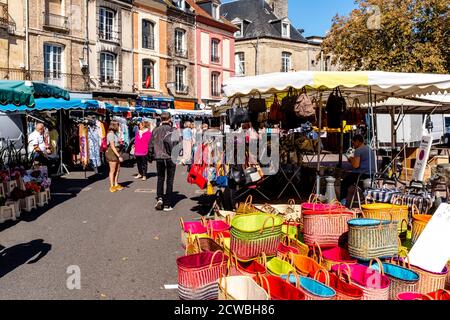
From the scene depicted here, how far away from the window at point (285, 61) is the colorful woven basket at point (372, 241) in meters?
37.7

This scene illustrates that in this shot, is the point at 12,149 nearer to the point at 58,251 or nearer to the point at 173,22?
the point at 58,251

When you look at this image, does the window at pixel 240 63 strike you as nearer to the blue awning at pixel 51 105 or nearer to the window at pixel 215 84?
the window at pixel 215 84

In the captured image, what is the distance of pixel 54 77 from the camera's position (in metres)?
21.6

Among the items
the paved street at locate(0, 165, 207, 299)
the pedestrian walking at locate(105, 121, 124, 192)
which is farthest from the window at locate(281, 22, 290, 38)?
the paved street at locate(0, 165, 207, 299)

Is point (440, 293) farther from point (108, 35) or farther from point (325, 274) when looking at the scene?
point (108, 35)

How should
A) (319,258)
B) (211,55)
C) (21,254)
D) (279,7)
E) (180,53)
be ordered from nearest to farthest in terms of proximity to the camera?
1. (319,258)
2. (21,254)
3. (180,53)
4. (211,55)
5. (279,7)

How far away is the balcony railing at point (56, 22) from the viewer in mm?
21125

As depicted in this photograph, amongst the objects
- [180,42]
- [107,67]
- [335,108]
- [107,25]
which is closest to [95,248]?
Answer: [335,108]

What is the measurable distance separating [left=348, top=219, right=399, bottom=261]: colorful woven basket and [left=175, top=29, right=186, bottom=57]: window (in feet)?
88.9

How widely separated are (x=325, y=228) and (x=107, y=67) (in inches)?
896

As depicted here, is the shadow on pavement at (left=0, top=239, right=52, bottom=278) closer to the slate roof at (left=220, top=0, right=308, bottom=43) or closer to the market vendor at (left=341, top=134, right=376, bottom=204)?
the market vendor at (left=341, top=134, right=376, bottom=204)

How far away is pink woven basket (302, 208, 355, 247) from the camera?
4.36 meters

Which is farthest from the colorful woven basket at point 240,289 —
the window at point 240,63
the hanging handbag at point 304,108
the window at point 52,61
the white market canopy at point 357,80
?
the window at point 240,63

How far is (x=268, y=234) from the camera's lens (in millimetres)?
3959
